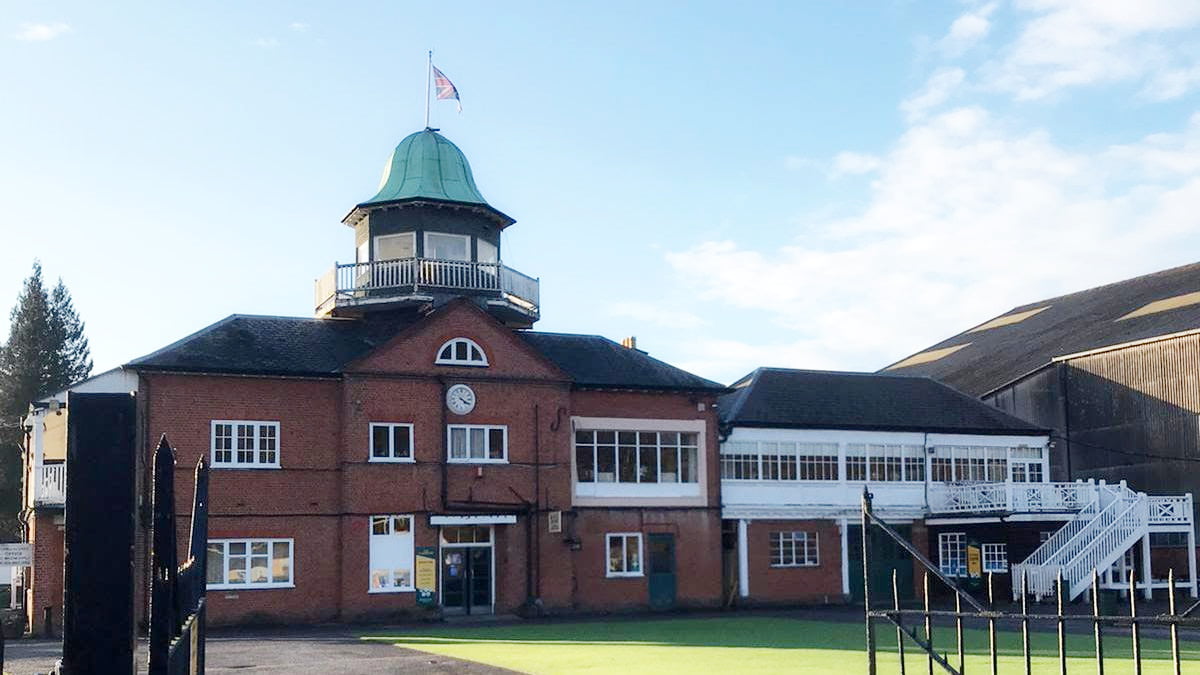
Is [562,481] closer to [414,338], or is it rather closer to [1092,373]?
[414,338]

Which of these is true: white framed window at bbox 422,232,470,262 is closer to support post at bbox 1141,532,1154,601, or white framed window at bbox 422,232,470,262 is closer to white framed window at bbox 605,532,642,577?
white framed window at bbox 605,532,642,577

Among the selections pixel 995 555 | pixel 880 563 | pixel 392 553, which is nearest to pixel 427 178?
pixel 392 553

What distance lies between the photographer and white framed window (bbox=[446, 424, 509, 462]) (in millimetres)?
36625

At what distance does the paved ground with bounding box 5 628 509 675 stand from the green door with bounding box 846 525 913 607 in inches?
687

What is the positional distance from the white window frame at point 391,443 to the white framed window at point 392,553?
4.91ft

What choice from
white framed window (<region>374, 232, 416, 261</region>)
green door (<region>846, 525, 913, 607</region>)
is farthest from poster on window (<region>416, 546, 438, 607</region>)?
green door (<region>846, 525, 913, 607</region>)

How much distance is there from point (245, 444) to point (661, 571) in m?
12.5

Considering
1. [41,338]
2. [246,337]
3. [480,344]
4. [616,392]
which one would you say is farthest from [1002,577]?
[41,338]

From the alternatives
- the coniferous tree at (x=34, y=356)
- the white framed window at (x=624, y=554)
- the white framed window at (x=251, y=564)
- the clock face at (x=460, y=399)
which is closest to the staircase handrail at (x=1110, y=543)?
the white framed window at (x=624, y=554)

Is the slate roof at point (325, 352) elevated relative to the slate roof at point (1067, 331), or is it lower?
lower

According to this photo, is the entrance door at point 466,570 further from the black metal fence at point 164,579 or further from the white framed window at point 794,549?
the black metal fence at point 164,579

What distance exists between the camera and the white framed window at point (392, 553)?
3516 cm

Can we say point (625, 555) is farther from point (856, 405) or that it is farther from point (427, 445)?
point (856, 405)

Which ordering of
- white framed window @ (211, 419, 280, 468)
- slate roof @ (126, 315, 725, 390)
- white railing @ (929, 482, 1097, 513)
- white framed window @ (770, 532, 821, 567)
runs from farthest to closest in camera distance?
white framed window @ (770, 532, 821, 567)
white railing @ (929, 482, 1097, 513)
slate roof @ (126, 315, 725, 390)
white framed window @ (211, 419, 280, 468)
